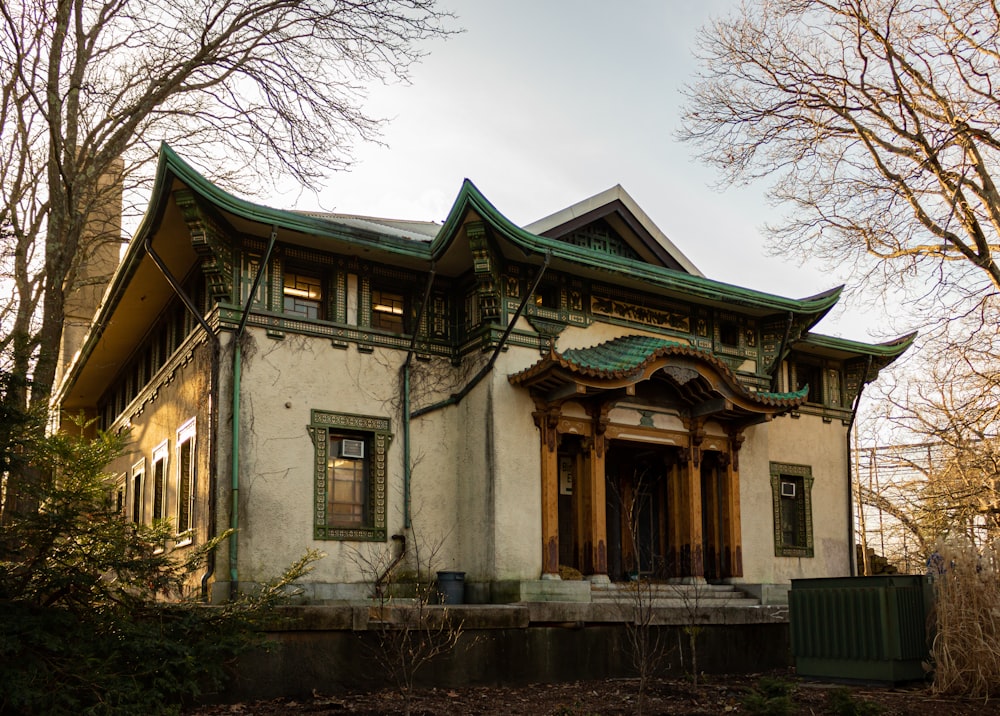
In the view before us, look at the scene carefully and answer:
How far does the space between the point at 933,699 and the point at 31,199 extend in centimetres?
2232

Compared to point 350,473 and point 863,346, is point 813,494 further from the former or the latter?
point 350,473

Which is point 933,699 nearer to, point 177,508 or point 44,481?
point 44,481

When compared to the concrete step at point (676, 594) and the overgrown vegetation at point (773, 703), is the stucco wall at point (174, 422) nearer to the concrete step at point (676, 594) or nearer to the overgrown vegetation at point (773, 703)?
the concrete step at point (676, 594)

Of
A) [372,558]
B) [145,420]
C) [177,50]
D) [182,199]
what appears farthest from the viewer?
[145,420]

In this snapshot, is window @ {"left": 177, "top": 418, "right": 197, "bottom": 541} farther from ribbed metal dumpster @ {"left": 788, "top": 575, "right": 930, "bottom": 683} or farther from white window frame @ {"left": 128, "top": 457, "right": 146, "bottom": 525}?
ribbed metal dumpster @ {"left": 788, "top": 575, "right": 930, "bottom": 683}

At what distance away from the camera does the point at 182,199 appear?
49.4 feet

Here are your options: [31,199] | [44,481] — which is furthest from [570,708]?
[31,199]

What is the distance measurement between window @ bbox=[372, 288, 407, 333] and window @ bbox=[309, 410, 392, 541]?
1767 mm

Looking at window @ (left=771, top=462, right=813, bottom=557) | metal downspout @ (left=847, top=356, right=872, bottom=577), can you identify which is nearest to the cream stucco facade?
window @ (left=771, top=462, right=813, bottom=557)

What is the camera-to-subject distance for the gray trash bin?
52.8 feet

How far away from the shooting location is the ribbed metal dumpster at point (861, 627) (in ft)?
38.5

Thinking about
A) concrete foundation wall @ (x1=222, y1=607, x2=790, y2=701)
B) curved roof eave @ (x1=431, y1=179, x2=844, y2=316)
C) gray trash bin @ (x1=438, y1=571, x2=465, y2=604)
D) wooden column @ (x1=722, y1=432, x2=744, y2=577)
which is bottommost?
concrete foundation wall @ (x1=222, y1=607, x2=790, y2=701)

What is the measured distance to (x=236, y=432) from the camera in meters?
15.3

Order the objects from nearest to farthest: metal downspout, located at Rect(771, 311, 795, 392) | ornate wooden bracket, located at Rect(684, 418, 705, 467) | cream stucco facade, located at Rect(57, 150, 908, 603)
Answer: cream stucco facade, located at Rect(57, 150, 908, 603), ornate wooden bracket, located at Rect(684, 418, 705, 467), metal downspout, located at Rect(771, 311, 795, 392)
